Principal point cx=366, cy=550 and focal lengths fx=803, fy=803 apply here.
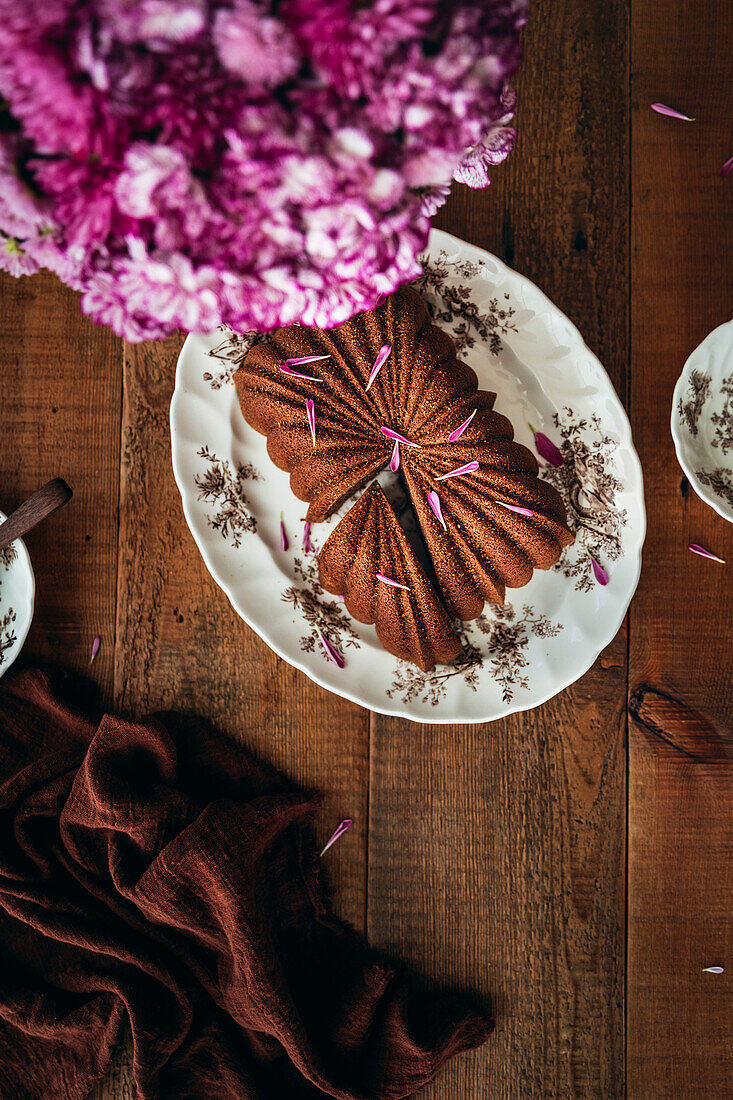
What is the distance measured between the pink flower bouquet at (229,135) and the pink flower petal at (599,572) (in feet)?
3.53

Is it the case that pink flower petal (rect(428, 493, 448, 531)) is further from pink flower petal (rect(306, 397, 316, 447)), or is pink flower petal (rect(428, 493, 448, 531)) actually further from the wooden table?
the wooden table

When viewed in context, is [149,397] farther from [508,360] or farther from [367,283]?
[367,283]

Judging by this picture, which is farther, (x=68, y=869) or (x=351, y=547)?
(x=68, y=869)

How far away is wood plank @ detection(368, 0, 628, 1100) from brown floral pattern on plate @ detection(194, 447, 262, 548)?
0.55 metres

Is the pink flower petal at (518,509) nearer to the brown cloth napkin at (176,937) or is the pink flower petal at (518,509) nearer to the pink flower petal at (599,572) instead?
the pink flower petal at (599,572)

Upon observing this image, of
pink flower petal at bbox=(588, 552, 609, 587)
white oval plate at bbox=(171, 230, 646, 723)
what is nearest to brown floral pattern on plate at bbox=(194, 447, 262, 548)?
white oval plate at bbox=(171, 230, 646, 723)

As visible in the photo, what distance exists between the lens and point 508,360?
1.75m

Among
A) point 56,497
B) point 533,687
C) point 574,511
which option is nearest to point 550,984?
point 533,687

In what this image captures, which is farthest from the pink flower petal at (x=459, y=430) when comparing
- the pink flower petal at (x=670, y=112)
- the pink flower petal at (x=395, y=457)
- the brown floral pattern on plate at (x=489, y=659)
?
the pink flower petal at (x=670, y=112)

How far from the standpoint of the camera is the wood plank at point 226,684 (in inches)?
71.6

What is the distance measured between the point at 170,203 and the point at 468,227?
1.25 metres

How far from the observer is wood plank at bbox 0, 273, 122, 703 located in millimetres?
1839

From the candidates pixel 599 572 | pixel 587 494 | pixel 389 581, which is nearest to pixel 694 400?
pixel 587 494

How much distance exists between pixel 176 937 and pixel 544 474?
1.30 meters
